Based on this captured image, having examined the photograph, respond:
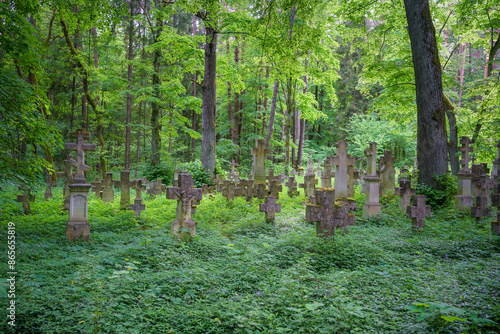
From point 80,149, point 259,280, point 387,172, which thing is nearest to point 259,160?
point 387,172

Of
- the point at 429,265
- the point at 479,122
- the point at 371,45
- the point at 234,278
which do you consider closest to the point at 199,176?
the point at 234,278

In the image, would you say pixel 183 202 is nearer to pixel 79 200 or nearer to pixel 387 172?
pixel 79 200

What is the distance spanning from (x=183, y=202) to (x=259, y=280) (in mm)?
2554

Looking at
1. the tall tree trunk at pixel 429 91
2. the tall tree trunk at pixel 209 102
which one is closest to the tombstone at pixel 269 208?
the tall tree trunk at pixel 429 91

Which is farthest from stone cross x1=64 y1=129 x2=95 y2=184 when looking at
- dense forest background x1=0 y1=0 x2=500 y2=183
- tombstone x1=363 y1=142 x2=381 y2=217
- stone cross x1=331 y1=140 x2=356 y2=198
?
tombstone x1=363 y1=142 x2=381 y2=217

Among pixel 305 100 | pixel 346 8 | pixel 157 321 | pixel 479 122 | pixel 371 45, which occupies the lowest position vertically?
pixel 157 321

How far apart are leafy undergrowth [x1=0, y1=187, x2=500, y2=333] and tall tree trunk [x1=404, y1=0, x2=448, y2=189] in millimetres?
2250

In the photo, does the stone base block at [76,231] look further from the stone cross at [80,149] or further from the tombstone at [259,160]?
the tombstone at [259,160]

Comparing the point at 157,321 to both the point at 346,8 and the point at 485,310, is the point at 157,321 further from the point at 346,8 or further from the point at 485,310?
the point at 346,8

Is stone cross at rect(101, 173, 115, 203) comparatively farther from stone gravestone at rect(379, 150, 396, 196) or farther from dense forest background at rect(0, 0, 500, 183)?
stone gravestone at rect(379, 150, 396, 196)

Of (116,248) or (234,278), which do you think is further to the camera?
(116,248)

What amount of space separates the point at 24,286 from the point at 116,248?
5.90 ft

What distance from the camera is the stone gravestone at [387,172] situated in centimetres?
1024

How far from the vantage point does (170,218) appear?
754 cm
